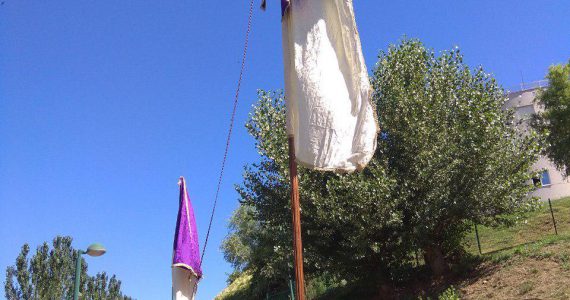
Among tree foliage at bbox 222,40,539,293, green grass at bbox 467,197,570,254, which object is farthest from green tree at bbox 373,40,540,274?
green grass at bbox 467,197,570,254

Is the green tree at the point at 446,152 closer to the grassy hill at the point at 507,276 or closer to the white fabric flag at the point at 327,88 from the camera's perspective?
the grassy hill at the point at 507,276

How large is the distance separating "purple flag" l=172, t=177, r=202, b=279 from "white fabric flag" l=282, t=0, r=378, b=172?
137 inches

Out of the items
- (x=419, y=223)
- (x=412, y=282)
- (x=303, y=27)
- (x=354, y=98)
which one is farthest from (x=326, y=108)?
(x=412, y=282)

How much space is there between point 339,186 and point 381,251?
9.80 feet

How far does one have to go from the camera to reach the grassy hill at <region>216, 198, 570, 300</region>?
12492 millimetres

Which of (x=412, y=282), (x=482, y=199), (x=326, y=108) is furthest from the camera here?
(x=412, y=282)

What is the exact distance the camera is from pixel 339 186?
47.1 ft

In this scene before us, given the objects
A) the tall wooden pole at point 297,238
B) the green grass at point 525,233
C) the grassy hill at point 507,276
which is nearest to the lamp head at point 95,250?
the tall wooden pole at point 297,238

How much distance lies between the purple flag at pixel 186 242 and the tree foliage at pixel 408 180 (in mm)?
6305

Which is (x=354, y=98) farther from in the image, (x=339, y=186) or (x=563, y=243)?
(x=563, y=243)

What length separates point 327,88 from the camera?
233 inches

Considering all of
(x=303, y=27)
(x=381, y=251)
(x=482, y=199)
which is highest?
(x=303, y=27)

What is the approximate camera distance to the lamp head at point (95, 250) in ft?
39.4

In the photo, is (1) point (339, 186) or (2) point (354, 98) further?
(1) point (339, 186)
